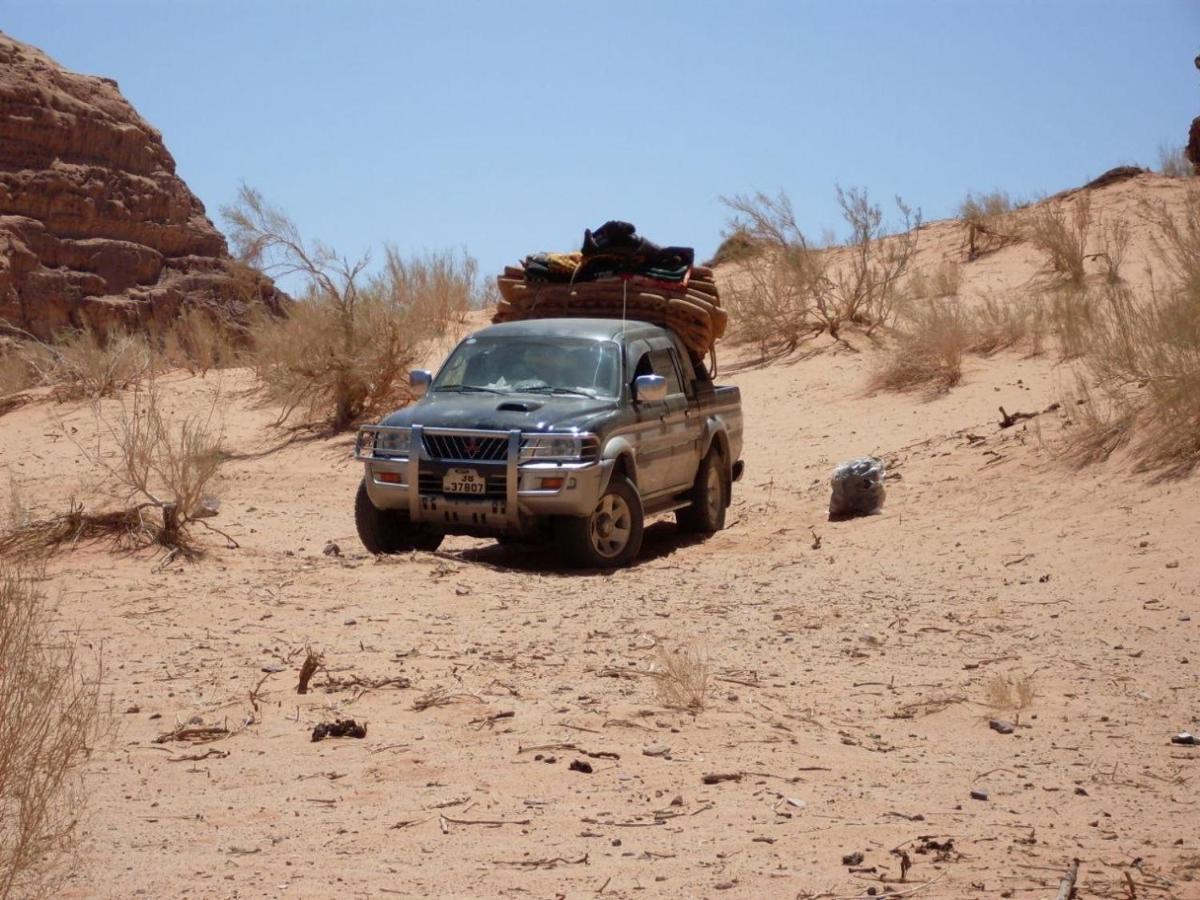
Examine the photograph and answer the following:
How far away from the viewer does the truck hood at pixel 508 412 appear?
1016cm

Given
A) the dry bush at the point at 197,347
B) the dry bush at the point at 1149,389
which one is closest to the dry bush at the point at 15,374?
the dry bush at the point at 197,347

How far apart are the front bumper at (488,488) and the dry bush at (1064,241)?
13.1 metres

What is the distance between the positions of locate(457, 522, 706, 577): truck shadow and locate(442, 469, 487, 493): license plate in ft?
1.72

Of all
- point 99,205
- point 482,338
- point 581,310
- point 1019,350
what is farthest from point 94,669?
point 99,205

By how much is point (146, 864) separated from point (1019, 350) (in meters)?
15.0

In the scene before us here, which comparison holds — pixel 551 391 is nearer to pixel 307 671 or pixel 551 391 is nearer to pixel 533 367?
pixel 533 367

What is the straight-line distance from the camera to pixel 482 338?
11.6 meters

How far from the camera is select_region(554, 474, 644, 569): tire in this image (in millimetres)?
10203

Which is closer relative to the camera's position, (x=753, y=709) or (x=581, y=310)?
(x=753, y=709)

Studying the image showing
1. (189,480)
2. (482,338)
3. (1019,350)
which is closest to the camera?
(189,480)

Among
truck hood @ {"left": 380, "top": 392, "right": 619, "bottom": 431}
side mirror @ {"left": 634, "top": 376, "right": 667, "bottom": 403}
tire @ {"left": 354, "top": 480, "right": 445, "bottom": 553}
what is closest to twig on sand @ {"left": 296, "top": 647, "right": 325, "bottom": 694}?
truck hood @ {"left": 380, "top": 392, "right": 619, "bottom": 431}

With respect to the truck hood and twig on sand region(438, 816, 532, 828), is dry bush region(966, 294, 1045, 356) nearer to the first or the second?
the truck hood

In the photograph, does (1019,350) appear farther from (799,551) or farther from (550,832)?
(550,832)

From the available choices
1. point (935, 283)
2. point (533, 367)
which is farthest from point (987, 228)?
point (533, 367)
